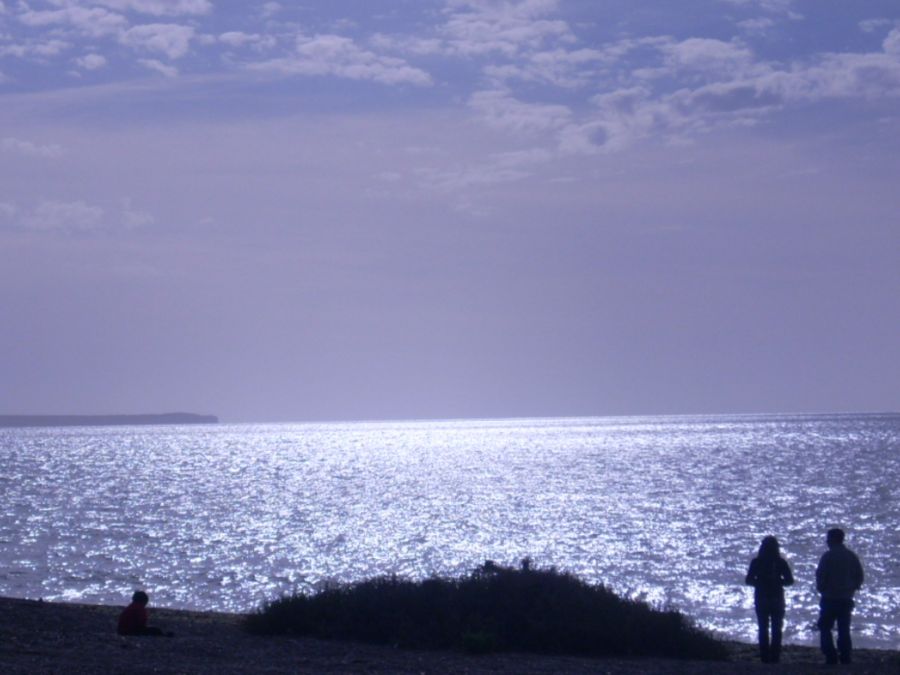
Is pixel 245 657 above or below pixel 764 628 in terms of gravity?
below

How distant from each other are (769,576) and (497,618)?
3528 millimetres

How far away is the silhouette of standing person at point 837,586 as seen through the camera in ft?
54.3

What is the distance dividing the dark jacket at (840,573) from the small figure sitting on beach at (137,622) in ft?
27.4

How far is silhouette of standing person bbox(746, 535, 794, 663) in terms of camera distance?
1708 cm

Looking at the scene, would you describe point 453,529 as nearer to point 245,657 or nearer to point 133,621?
point 133,621

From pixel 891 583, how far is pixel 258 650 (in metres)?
22.8

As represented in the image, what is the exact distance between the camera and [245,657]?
15289mm

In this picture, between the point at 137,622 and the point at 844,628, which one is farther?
the point at 137,622

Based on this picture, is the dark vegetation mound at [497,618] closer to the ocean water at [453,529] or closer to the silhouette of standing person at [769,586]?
the silhouette of standing person at [769,586]

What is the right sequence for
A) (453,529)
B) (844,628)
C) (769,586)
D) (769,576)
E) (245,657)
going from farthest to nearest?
(453,529)
(769,586)
(769,576)
(844,628)
(245,657)

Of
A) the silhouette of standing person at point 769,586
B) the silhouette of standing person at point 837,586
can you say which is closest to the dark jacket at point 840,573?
the silhouette of standing person at point 837,586

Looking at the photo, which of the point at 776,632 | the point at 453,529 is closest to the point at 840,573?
the point at 776,632

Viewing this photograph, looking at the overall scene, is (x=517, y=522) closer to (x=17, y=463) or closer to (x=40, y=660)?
(x=40, y=660)

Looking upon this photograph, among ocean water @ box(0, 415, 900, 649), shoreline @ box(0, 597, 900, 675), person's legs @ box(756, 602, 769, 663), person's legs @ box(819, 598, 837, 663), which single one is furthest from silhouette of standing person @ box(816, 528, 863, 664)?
ocean water @ box(0, 415, 900, 649)
